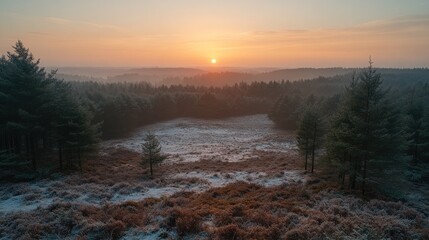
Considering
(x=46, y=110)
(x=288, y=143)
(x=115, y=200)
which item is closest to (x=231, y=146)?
(x=288, y=143)

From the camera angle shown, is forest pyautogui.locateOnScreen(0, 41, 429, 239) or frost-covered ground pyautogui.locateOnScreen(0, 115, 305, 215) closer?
frost-covered ground pyautogui.locateOnScreen(0, 115, 305, 215)

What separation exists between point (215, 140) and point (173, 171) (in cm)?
2630

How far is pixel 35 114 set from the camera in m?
28.1

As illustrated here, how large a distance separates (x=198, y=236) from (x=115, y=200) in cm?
957

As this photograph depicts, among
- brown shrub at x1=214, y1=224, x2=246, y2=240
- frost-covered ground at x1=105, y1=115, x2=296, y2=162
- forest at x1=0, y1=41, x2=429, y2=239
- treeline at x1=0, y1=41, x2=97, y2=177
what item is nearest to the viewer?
brown shrub at x1=214, y1=224, x2=246, y2=240

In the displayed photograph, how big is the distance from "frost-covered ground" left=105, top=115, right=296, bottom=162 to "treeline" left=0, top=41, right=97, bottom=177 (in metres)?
14.1

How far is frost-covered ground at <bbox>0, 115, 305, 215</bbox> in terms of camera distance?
20.0 metres

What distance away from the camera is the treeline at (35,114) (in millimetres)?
27500

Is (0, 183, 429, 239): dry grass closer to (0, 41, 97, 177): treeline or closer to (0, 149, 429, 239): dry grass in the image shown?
(0, 149, 429, 239): dry grass

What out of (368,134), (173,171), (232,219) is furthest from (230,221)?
(173,171)

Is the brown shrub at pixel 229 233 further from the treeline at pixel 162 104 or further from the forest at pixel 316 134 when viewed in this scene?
the treeline at pixel 162 104

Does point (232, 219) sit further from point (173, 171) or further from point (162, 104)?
point (162, 104)

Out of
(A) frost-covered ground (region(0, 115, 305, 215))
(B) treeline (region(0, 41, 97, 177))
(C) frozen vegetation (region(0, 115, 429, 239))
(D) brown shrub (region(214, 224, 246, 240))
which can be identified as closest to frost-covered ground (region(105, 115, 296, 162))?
(A) frost-covered ground (region(0, 115, 305, 215))

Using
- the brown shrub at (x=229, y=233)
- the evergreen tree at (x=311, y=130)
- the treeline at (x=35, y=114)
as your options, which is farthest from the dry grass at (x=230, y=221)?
the treeline at (x=35, y=114)
